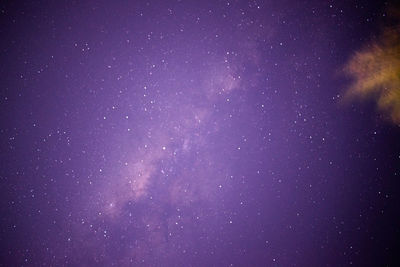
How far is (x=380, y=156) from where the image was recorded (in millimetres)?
1398

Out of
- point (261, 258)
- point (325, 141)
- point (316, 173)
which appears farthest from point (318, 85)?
point (261, 258)

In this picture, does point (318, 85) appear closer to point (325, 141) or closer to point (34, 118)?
point (325, 141)

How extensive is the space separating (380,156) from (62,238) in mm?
1838

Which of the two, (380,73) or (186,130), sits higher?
(186,130)

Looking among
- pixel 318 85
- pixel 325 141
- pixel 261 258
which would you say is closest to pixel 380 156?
pixel 325 141

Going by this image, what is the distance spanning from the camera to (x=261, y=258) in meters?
1.42

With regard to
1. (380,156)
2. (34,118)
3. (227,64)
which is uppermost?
(34,118)

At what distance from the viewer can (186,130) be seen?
1.32m

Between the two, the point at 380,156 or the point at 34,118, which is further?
the point at 380,156

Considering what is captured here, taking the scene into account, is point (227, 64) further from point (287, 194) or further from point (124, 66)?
point (287, 194)

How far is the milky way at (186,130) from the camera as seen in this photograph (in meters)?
1.25

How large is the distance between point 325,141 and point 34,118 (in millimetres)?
1594

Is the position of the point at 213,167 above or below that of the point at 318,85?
below

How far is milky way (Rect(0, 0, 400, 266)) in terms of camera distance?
4.12 ft
